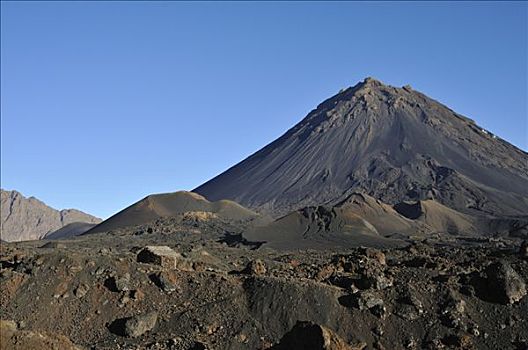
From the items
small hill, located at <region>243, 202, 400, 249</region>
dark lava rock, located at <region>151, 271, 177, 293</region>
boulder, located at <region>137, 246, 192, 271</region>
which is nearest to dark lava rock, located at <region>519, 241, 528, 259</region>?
boulder, located at <region>137, 246, 192, 271</region>

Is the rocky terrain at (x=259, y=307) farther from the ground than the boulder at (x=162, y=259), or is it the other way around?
the boulder at (x=162, y=259)

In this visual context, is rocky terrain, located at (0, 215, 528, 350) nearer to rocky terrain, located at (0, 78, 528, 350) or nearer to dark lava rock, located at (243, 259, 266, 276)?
rocky terrain, located at (0, 78, 528, 350)

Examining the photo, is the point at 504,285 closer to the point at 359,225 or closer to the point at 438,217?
the point at 359,225

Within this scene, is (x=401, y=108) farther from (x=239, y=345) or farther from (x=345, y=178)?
(x=239, y=345)

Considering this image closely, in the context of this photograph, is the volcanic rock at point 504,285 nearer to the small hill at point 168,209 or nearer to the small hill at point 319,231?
the small hill at point 319,231

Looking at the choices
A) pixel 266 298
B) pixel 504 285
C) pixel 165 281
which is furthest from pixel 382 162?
pixel 266 298

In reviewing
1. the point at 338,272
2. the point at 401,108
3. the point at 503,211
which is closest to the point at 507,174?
the point at 503,211

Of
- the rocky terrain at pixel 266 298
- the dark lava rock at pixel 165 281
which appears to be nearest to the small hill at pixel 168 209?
the rocky terrain at pixel 266 298
